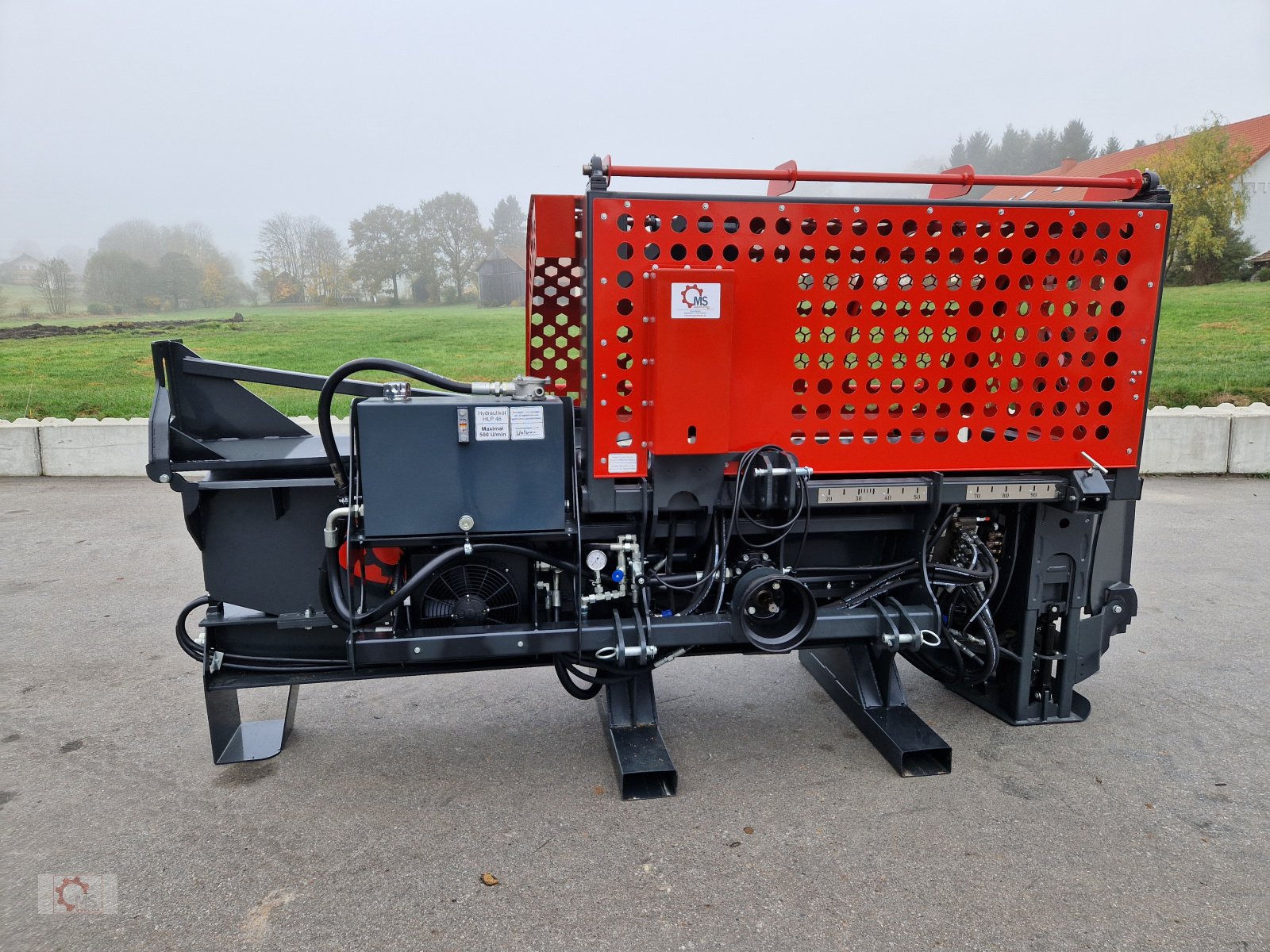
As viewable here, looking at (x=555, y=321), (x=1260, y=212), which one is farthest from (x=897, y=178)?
(x=1260, y=212)

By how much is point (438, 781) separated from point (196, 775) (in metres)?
0.94

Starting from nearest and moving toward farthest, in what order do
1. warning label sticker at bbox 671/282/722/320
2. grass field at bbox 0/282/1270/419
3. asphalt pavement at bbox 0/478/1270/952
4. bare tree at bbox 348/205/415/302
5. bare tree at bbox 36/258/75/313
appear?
1. asphalt pavement at bbox 0/478/1270/952
2. warning label sticker at bbox 671/282/722/320
3. grass field at bbox 0/282/1270/419
4. bare tree at bbox 36/258/75/313
5. bare tree at bbox 348/205/415/302

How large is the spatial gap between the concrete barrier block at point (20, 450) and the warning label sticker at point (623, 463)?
29.0 feet

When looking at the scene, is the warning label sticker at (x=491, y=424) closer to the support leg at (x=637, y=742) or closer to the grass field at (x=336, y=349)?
the support leg at (x=637, y=742)

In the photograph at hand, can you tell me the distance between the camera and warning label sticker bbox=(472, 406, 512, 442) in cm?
265

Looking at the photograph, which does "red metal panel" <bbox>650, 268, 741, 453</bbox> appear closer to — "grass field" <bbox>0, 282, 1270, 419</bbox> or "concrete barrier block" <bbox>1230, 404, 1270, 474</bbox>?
"grass field" <bbox>0, 282, 1270, 419</bbox>

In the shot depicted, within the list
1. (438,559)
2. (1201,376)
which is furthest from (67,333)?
(1201,376)

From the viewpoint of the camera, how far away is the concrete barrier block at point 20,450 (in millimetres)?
8781

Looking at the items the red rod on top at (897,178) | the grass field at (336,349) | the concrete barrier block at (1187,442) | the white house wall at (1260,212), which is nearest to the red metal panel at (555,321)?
the red rod on top at (897,178)

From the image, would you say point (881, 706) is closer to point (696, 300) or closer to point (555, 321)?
point (696, 300)

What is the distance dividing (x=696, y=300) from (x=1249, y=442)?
8899 millimetres

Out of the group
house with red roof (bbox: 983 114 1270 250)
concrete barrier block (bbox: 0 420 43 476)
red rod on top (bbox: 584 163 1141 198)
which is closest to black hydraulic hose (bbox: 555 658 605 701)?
red rod on top (bbox: 584 163 1141 198)

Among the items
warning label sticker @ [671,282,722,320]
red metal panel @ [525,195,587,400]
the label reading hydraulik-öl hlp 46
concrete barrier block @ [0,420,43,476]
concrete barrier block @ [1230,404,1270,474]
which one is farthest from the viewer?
concrete barrier block @ [0,420,43,476]

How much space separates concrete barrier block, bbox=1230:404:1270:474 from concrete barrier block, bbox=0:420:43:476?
1303 cm
